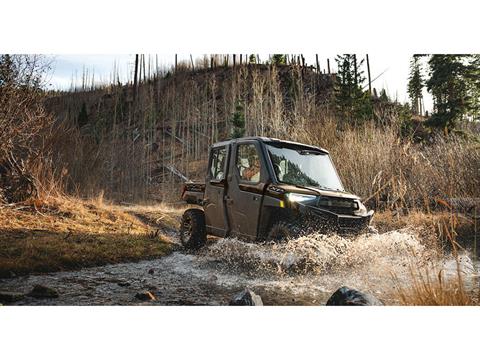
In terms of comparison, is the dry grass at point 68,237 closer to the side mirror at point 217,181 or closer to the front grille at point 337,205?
the side mirror at point 217,181

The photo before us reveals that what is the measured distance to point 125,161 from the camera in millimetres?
7109

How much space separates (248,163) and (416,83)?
83.0 inches

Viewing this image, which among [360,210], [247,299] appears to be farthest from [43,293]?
[360,210]

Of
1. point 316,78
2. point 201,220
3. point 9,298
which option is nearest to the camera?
point 9,298

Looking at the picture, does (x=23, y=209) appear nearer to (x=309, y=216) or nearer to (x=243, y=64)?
(x=309, y=216)

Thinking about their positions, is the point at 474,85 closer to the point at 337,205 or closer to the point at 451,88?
the point at 451,88

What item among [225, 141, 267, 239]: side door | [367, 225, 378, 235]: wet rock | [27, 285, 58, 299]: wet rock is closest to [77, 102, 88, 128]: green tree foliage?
[225, 141, 267, 239]: side door

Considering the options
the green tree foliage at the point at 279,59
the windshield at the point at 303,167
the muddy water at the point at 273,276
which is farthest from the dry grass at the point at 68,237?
the green tree foliage at the point at 279,59

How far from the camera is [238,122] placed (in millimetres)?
7203

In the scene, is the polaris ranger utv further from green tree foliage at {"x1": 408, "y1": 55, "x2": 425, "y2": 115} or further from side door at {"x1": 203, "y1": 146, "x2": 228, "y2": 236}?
green tree foliage at {"x1": 408, "y1": 55, "x2": 425, "y2": 115}

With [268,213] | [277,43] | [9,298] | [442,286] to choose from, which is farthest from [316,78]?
[9,298]

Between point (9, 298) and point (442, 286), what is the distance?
3.30 metres

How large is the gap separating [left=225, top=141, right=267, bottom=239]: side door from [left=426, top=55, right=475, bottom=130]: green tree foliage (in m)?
2.00

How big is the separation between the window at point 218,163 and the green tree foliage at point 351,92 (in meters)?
1.56
